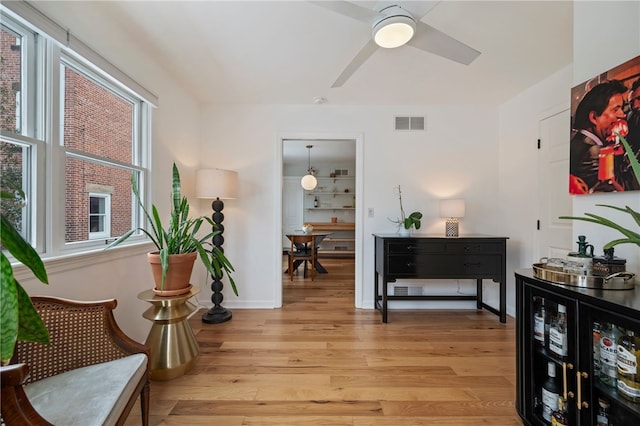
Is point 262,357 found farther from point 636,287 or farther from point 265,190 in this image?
point 636,287

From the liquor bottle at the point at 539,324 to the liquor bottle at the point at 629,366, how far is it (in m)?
0.31

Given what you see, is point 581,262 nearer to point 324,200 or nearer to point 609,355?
point 609,355

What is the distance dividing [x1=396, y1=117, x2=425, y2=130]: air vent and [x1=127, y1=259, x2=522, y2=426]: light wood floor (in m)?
2.16

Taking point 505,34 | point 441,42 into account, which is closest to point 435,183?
point 505,34

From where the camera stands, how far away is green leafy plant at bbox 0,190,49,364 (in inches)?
23.6

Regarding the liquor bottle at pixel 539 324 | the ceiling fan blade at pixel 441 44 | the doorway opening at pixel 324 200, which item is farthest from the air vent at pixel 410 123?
the doorway opening at pixel 324 200

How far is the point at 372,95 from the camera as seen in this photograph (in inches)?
118

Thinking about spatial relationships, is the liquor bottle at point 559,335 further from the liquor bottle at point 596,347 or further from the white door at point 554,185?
the white door at point 554,185

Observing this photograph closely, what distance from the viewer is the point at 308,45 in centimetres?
211

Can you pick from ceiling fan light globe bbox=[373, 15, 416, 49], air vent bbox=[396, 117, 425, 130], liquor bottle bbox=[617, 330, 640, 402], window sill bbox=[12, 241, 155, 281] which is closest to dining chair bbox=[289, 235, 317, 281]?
air vent bbox=[396, 117, 425, 130]

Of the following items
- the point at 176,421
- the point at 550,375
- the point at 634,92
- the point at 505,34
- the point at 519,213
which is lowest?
the point at 176,421

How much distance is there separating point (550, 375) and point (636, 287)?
21.1 inches

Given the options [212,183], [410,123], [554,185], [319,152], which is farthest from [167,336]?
[319,152]

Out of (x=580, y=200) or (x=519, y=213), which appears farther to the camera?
(x=519, y=213)
